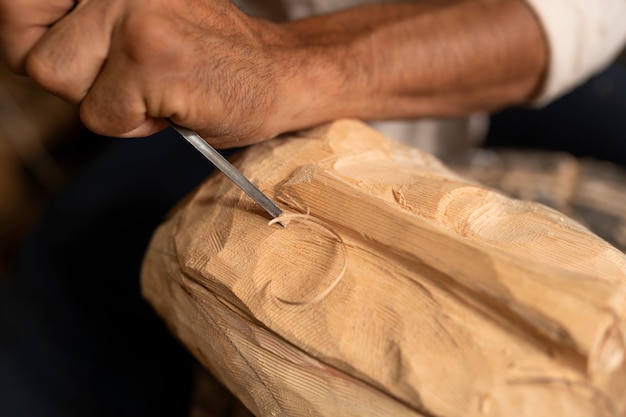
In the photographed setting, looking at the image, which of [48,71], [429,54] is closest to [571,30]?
[429,54]

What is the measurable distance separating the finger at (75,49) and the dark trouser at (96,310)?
733 mm

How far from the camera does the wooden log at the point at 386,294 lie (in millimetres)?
615

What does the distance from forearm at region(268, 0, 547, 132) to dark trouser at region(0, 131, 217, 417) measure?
0.60 metres

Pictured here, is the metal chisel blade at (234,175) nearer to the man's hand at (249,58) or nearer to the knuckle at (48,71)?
the man's hand at (249,58)

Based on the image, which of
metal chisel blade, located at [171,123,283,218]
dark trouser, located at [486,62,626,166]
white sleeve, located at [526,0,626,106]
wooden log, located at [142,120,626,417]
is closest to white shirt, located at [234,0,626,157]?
white sleeve, located at [526,0,626,106]

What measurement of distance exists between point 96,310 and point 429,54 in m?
0.98

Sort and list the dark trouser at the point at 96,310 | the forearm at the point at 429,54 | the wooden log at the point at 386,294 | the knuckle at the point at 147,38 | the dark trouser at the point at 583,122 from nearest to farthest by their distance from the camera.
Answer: the wooden log at the point at 386,294, the knuckle at the point at 147,38, the forearm at the point at 429,54, the dark trouser at the point at 96,310, the dark trouser at the point at 583,122

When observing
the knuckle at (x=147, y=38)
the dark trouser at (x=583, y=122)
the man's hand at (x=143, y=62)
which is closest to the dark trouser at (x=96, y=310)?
the man's hand at (x=143, y=62)

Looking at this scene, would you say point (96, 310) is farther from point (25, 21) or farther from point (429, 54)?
point (429, 54)

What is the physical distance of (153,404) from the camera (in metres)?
1.41

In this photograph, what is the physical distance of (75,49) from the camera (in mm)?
759

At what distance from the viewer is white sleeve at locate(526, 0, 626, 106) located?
3.98ft

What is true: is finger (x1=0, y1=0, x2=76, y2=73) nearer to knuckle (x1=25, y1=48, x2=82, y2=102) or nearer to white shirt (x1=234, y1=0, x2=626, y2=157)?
knuckle (x1=25, y1=48, x2=82, y2=102)

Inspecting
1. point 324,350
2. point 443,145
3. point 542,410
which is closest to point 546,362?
point 542,410
